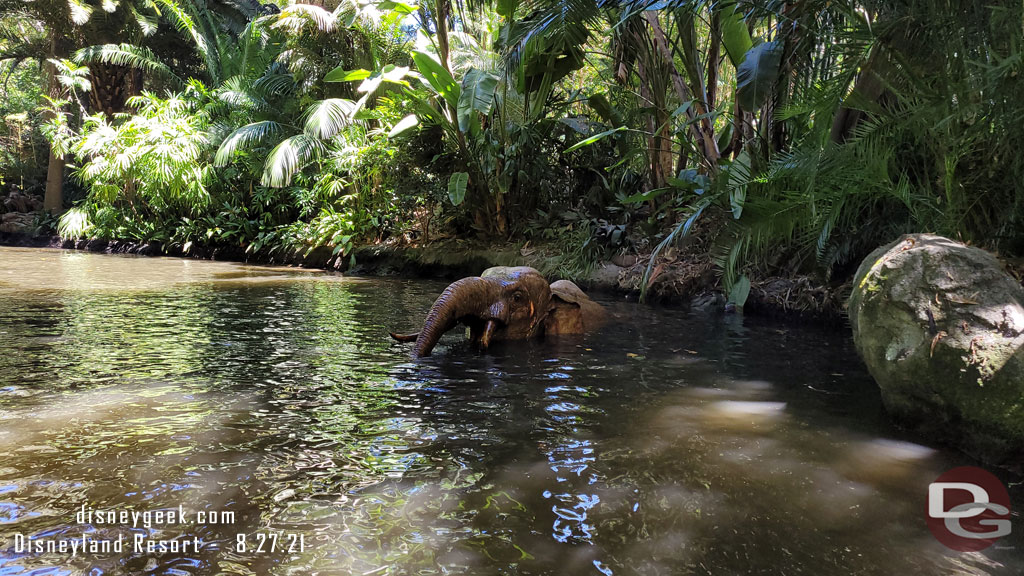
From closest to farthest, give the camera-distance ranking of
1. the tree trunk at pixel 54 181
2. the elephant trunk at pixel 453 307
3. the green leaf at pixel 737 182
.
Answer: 1. the elephant trunk at pixel 453 307
2. the green leaf at pixel 737 182
3. the tree trunk at pixel 54 181

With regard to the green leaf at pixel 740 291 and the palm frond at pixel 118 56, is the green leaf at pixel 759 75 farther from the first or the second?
the palm frond at pixel 118 56

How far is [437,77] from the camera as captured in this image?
10055 millimetres

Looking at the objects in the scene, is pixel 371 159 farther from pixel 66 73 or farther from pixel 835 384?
pixel 66 73

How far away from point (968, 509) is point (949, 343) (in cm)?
81

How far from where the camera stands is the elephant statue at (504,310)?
15.0ft

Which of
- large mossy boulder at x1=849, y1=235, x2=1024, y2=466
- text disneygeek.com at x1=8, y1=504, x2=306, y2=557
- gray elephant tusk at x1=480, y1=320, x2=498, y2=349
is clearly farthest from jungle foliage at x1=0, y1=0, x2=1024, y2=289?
text disneygeek.com at x1=8, y1=504, x2=306, y2=557

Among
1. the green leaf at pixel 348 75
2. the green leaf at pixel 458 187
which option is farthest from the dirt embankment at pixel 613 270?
the green leaf at pixel 348 75

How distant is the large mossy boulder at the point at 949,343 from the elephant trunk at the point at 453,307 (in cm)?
266

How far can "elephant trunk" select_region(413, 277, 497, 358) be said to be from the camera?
4.49 metres

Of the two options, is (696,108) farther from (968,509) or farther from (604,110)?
(968,509)

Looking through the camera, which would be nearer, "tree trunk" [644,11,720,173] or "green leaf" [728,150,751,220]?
"green leaf" [728,150,751,220]

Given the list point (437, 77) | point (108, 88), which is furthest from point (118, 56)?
point (437, 77)

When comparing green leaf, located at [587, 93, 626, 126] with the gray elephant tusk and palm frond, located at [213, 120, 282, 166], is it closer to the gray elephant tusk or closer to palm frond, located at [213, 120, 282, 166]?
the gray elephant tusk

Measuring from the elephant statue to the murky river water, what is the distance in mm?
228
